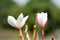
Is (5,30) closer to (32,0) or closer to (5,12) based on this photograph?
(5,12)

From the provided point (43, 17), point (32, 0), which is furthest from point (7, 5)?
point (43, 17)

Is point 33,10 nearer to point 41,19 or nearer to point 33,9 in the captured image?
point 33,9

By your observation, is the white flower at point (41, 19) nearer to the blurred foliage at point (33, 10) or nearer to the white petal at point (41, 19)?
the white petal at point (41, 19)

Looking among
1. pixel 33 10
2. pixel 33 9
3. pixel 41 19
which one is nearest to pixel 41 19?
pixel 41 19

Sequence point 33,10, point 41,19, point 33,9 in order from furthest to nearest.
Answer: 1. point 33,9
2. point 33,10
3. point 41,19

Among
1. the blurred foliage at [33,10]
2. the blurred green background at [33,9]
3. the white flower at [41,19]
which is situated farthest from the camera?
the blurred green background at [33,9]

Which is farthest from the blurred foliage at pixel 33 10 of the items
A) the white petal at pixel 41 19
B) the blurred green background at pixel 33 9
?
the white petal at pixel 41 19

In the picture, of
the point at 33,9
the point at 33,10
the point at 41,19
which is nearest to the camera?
the point at 41,19

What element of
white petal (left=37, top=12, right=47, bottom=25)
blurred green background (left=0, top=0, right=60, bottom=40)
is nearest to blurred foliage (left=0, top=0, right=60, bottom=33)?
blurred green background (left=0, top=0, right=60, bottom=40)

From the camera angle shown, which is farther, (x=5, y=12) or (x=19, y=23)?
(x=5, y=12)

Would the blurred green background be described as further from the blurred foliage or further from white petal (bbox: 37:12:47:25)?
white petal (bbox: 37:12:47:25)

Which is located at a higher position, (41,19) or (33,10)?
(33,10)
